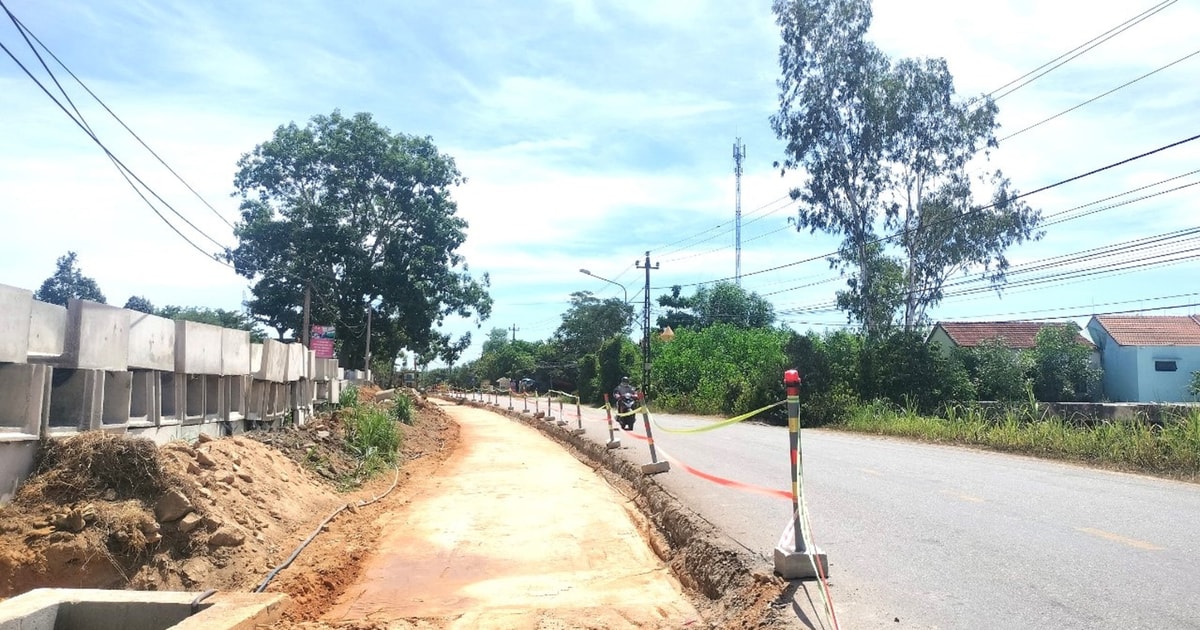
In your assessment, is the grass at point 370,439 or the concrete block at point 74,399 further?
the grass at point 370,439

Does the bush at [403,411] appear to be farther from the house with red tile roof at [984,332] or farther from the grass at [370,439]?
the house with red tile roof at [984,332]

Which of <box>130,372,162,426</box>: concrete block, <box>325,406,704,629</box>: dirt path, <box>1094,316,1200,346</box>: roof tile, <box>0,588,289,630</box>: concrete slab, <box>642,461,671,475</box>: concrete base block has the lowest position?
<box>325,406,704,629</box>: dirt path

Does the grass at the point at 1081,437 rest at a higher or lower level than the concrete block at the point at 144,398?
lower

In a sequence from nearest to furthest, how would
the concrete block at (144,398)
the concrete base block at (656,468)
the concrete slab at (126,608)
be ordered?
the concrete slab at (126,608), the concrete block at (144,398), the concrete base block at (656,468)

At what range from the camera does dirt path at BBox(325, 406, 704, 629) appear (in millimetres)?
6500

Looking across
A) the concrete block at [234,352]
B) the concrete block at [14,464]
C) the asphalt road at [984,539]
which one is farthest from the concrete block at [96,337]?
the asphalt road at [984,539]

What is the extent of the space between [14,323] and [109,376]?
1788mm

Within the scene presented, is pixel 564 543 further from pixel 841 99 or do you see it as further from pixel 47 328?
pixel 841 99

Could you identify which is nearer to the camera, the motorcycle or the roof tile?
the motorcycle

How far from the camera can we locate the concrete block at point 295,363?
54.4 feet

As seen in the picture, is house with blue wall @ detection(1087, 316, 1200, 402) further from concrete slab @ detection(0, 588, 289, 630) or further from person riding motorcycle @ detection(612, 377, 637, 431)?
concrete slab @ detection(0, 588, 289, 630)

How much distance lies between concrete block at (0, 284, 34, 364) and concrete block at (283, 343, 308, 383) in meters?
9.29

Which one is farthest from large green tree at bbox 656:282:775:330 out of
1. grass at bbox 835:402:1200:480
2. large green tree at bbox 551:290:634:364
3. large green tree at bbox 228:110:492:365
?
grass at bbox 835:402:1200:480

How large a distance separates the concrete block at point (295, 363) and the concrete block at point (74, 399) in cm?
824
